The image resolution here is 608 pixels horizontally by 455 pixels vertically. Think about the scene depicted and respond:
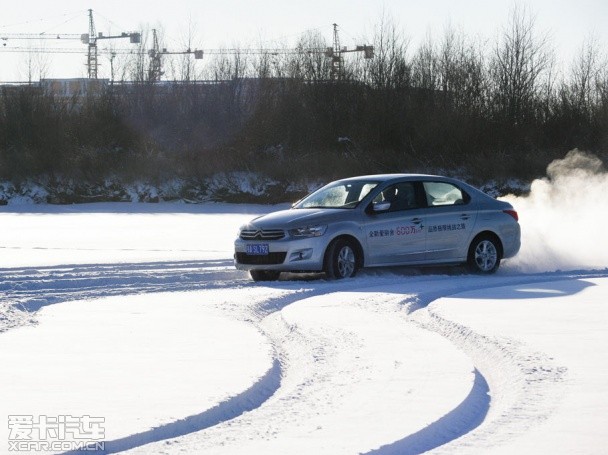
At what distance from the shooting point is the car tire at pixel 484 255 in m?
16.9

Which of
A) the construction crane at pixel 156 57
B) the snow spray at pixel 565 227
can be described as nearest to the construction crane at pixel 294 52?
the construction crane at pixel 156 57

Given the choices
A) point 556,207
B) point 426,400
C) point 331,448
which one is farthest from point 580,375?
point 556,207

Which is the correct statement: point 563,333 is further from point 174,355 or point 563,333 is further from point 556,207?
point 556,207

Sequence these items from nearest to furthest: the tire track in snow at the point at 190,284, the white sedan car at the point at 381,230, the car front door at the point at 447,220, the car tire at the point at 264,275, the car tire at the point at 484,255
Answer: the tire track in snow at the point at 190,284 → the white sedan car at the point at 381,230 → the car tire at the point at 264,275 → the car front door at the point at 447,220 → the car tire at the point at 484,255

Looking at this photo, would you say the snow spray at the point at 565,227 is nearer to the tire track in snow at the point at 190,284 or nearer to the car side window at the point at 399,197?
the tire track in snow at the point at 190,284

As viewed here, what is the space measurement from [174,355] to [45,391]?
1.77 metres

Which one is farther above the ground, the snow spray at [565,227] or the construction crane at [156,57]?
the construction crane at [156,57]

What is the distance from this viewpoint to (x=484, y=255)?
669 inches

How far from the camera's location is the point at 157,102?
55.2 metres

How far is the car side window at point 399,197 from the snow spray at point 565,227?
250cm

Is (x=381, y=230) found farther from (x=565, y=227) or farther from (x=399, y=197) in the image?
(x=565, y=227)

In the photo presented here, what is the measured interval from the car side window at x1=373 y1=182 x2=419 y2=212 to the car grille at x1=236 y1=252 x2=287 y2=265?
5.58 feet

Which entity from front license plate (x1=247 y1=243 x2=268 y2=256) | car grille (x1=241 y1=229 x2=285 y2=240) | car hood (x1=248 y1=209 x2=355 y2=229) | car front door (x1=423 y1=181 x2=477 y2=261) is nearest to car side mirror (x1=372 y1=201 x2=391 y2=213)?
car hood (x1=248 y1=209 x2=355 y2=229)


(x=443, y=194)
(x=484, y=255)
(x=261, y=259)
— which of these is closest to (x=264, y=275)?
(x=261, y=259)
